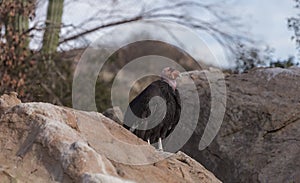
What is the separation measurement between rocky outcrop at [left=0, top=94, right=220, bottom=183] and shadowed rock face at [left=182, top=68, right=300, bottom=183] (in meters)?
2.11

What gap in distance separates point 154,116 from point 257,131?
1.50 meters

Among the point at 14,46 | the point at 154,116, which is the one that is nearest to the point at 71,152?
the point at 154,116

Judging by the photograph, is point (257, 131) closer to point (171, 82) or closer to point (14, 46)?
point (171, 82)

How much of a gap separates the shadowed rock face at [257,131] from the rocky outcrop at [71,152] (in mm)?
2115

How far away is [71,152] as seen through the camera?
5734mm

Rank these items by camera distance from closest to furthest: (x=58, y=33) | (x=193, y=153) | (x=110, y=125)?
1. (x=110, y=125)
2. (x=193, y=153)
3. (x=58, y=33)

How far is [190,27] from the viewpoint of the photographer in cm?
1727

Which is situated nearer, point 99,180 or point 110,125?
point 99,180

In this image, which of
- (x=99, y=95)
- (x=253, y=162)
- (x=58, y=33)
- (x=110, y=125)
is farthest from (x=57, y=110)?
(x=99, y=95)

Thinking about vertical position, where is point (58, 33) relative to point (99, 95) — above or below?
above

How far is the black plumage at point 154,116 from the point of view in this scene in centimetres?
930

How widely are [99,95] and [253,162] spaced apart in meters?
10.5

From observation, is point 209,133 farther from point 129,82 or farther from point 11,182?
point 129,82

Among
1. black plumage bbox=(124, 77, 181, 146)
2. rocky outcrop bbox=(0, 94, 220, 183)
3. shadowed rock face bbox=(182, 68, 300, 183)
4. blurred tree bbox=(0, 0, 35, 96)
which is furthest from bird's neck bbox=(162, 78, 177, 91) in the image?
blurred tree bbox=(0, 0, 35, 96)
